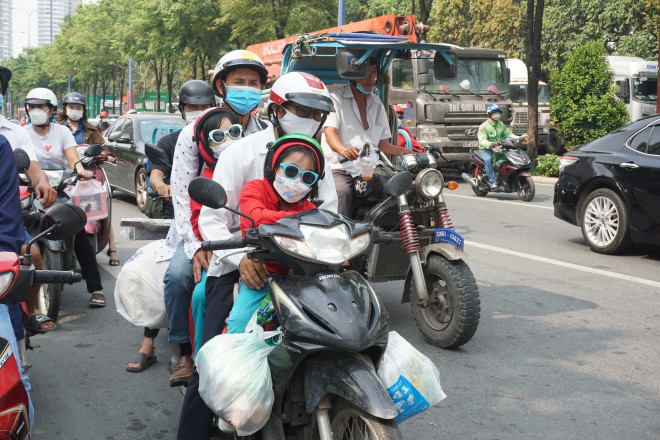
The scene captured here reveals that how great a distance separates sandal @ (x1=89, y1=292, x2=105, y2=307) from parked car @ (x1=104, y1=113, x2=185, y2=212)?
6.27m

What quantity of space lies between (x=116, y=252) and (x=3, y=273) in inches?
283

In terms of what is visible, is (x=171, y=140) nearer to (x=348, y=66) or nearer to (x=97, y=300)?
(x=348, y=66)

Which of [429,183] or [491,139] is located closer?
[429,183]

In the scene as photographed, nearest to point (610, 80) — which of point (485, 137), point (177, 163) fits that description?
point (485, 137)

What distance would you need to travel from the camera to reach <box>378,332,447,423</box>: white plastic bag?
281 centimetres

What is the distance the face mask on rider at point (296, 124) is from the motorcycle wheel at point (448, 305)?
7.31 ft

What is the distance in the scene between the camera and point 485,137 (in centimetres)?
1492

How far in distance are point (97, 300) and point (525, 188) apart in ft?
31.2

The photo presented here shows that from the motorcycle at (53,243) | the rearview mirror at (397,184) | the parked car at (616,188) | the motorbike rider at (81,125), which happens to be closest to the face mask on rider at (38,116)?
the motorcycle at (53,243)

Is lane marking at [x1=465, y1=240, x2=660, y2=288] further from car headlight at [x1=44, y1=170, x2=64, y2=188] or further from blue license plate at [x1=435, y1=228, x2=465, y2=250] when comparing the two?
car headlight at [x1=44, y1=170, x2=64, y2=188]

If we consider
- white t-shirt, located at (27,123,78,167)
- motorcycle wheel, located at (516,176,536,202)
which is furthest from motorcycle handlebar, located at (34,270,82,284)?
motorcycle wheel, located at (516,176,536,202)

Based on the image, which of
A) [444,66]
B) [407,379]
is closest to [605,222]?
[444,66]

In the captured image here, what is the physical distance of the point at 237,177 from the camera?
3619mm

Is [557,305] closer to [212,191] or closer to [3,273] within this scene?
[212,191]
